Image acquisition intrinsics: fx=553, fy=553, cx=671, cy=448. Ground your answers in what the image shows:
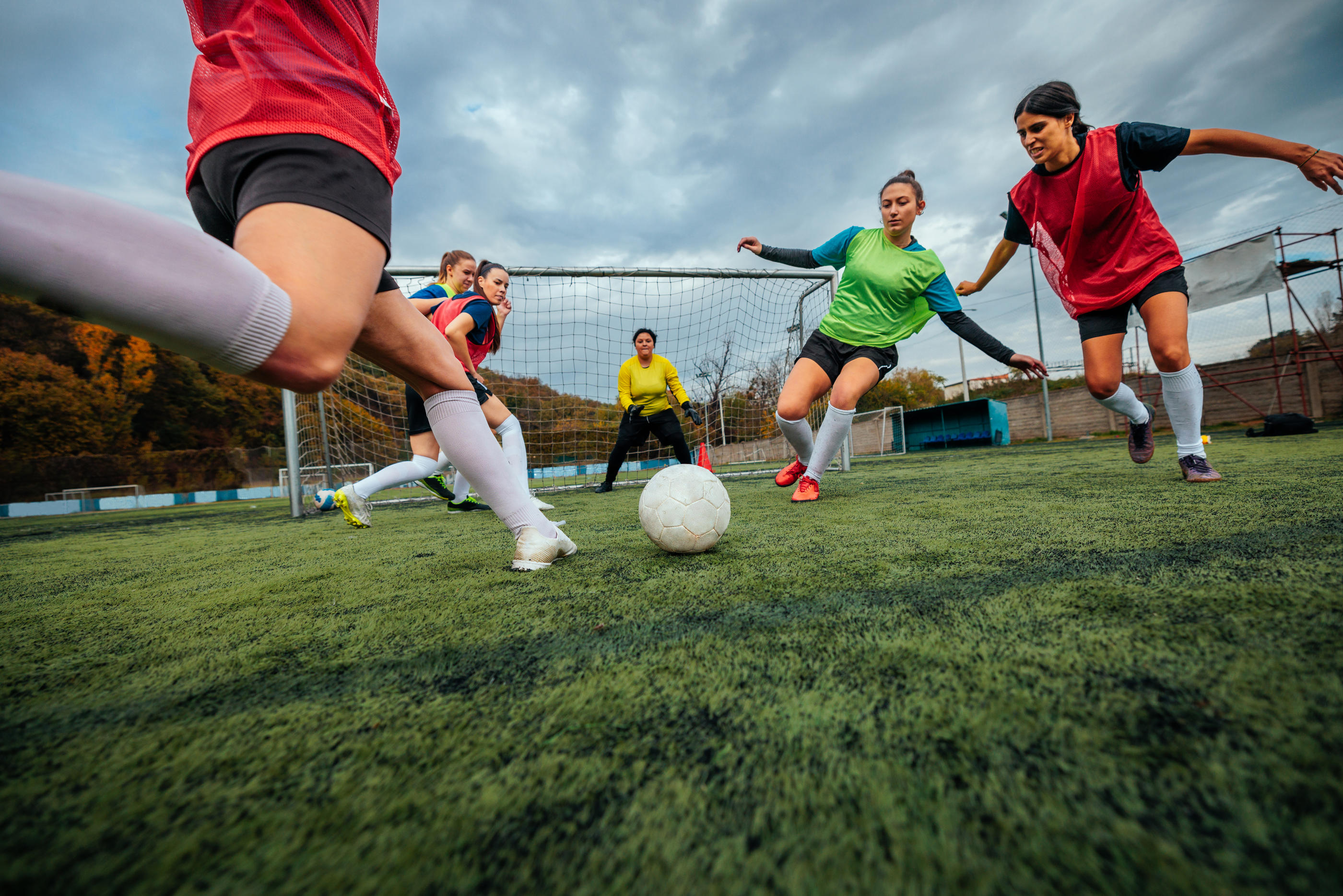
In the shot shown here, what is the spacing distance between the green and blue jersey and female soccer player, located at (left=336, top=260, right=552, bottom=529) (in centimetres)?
245

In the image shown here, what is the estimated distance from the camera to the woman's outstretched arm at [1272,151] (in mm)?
2371

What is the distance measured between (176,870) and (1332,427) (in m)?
13.7

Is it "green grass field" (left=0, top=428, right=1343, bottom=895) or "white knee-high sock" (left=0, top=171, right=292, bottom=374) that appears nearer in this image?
"green grass field" (left=0, top=428, right=1343, bottom=895)

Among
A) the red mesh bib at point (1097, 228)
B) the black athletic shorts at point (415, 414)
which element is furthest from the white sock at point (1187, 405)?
the black athletic shorts at point (415, 414)

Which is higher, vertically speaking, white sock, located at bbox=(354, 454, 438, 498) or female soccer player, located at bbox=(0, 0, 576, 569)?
female soccer player, located at bbox=(0, 0, 576, 569)

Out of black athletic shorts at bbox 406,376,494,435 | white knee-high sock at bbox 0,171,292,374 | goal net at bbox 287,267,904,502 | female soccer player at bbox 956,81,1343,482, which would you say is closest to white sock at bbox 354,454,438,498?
black athletic shorts at bbox 406,376,494,435

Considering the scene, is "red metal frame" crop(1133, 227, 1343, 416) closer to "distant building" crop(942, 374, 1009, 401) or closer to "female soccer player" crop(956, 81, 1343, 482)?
"female soccer player" crop(956, 81, 1343, 482)

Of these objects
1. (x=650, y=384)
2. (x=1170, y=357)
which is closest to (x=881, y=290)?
(x=1170, y=357)

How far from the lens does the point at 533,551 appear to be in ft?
6.51

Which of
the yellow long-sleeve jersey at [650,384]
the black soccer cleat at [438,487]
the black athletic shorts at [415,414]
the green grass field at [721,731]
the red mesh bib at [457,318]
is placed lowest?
the green grass field at [721,731]

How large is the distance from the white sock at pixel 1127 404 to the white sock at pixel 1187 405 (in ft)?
0.69

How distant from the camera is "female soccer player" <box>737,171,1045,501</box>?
12.6 ft

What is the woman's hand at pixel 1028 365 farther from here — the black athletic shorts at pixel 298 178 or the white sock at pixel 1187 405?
the black athletic shorts at pixel 298 178

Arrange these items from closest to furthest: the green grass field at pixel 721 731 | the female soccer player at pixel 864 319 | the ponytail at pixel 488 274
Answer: the green grass field at pixel 721 731, the female soccer player at pixel 864 319, the ponytail at pixel 488 274
